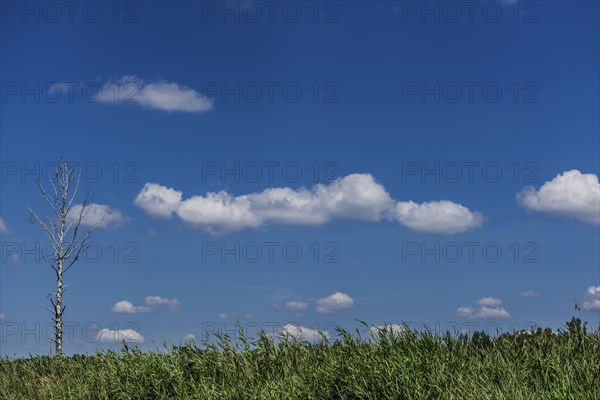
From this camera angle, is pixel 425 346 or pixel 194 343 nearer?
pixel 425 346

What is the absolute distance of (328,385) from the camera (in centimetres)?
902

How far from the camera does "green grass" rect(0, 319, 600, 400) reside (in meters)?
8.27

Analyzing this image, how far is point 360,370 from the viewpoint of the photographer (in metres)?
9.06

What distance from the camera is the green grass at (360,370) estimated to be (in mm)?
8266

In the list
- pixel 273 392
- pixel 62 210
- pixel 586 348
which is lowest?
pixel 273 392

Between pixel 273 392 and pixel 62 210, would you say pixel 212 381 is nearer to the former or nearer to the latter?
pixel 273 392

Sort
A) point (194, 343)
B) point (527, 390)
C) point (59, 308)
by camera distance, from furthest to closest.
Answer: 1. point (59, 308)
2. point (194, 343)
3. point (527, 390)

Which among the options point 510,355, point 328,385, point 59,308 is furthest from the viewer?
point 59,308

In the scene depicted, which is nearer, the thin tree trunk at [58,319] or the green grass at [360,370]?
the green grass at [360,370]

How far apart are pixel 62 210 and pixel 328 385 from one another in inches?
896

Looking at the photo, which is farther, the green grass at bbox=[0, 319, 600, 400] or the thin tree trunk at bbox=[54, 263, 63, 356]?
the thin tree trunk at bbox=[54, 263, 63, 356]

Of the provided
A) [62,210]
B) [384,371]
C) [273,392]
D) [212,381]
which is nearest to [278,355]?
[212,381]

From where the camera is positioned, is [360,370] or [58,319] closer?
[360,370]

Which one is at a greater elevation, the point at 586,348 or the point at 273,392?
the point at 586,348
